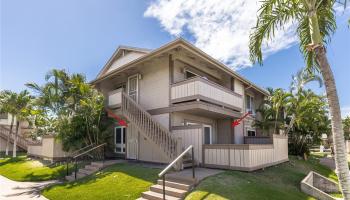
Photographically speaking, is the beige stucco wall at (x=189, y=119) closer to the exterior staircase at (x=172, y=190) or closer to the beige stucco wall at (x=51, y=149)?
the exterior staircase at (x=172, y=190)

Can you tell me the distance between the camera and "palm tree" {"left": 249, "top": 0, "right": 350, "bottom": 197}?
5156 millimetres

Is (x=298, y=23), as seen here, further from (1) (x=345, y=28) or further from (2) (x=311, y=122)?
(2) (x=311, y=122)

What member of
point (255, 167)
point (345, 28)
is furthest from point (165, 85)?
point (345, 28)

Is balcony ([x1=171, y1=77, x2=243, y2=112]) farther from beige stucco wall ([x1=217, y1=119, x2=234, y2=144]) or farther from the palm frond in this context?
the palm frond

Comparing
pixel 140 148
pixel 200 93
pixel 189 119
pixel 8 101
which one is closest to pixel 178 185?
pixel 200 93

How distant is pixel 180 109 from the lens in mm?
12398

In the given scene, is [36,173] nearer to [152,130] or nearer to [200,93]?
[152,130]

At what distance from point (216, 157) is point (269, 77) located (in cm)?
1875

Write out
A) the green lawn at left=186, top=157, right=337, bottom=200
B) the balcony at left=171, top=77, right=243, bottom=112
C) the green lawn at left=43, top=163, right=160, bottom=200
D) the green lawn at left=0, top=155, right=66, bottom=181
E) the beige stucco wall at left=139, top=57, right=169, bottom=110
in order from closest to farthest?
the green lawn at left=186, top=157, right=337, bottom=200, the green lawn at left=43, top=163, right=160, bottom=200, the balcony at left=171, top=77, right=243, bottom=112, the green lawn at left=0, top=155, right=66, bottom=181, the beige stucco wall at left=139, top=57, right=169, bottom=110

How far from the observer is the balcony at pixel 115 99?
1452 centimetres

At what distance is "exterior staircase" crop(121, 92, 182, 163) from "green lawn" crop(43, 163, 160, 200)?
1.20 m

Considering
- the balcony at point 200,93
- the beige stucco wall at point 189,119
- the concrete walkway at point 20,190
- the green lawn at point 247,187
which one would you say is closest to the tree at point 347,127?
the beige stucco wall at point 189,119

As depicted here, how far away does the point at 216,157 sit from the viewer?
10.9 meters

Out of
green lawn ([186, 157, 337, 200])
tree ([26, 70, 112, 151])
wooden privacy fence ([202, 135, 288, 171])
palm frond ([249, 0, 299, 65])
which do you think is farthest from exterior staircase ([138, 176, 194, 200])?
tree ([26, 70, 112, 151])
